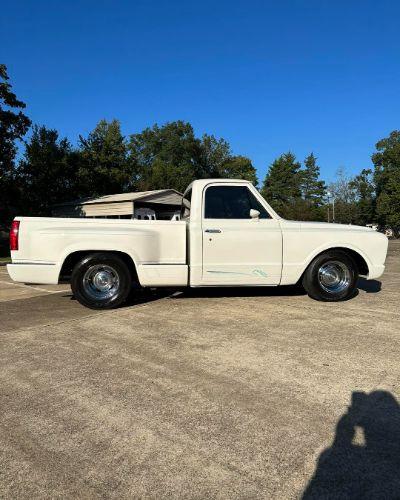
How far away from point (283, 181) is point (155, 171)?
38241 millimetres

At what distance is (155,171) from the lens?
5238 cm

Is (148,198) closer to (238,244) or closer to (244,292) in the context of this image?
(244,292)

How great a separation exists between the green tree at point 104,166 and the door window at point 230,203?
27503mm

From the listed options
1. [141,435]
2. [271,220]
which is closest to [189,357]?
[141,435]

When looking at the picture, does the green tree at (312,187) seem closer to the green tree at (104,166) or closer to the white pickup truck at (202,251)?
the green tree at (104,166)

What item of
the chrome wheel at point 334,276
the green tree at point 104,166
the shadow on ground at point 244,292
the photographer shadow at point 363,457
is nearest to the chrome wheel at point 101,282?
the shadow on ground at point 244,292

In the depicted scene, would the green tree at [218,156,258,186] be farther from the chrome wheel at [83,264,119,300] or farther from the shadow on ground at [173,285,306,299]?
the chrome wheel at [83,264,119,300]

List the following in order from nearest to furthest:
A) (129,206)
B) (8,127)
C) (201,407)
→ (201,407)
(8,127)
(129,206)

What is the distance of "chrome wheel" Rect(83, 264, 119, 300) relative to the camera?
629 centimetres

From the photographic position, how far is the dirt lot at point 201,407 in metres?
2.26

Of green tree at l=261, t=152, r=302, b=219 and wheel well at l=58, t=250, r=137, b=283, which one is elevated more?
green tree at l=261, t=152, r=302, b=219

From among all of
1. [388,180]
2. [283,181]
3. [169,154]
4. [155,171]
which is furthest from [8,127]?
[283,181]

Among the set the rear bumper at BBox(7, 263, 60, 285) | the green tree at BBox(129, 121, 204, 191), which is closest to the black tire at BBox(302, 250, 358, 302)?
the rear bumper at BBox(7, 263, 60, 285)

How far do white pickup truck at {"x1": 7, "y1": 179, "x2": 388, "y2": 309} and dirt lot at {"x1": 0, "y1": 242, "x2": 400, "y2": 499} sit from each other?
773 millimetres
